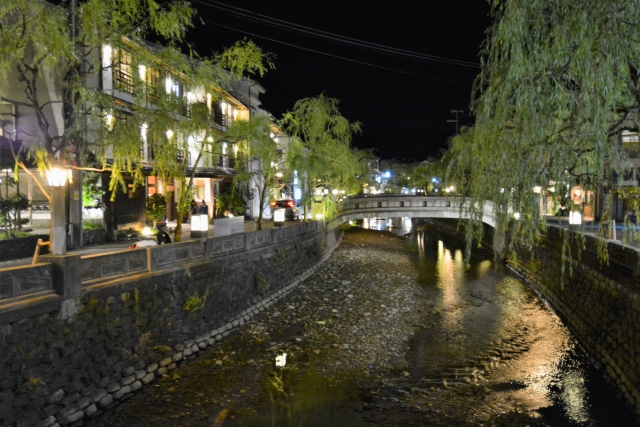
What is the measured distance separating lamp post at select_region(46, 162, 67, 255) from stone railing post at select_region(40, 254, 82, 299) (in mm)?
612

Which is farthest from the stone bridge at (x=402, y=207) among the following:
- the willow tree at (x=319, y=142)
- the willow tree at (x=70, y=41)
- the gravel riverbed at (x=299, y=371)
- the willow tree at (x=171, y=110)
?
the willow tree at (x=70, y=41)

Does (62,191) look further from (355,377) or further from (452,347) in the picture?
(452,347)

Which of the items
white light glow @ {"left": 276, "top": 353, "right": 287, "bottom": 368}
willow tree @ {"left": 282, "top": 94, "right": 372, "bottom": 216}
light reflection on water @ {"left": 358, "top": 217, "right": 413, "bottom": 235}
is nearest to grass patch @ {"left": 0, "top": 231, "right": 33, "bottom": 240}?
white light glow @ {"left": 276, "top": 353, "right": 287, "bottom": 368}

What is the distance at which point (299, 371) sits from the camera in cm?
1270

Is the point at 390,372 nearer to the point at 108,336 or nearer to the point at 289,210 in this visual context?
the point at 108,336

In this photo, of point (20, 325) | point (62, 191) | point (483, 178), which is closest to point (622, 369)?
point (483, 178)

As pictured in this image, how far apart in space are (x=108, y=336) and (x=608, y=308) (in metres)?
13.8

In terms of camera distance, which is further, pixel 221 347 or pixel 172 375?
pixel 221 347

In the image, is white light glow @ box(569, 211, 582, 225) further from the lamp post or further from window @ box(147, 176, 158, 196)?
window @ box(147, 176, 158, 196)

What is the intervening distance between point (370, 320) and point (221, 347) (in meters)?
5.98

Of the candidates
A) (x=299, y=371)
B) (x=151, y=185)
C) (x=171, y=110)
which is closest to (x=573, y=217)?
(x=299, y=371)

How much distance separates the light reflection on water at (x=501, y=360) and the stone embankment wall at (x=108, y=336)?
6.73 meters

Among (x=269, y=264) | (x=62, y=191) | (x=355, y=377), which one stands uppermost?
(x=62, y=191)

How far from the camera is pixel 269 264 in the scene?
20750 millimetres
